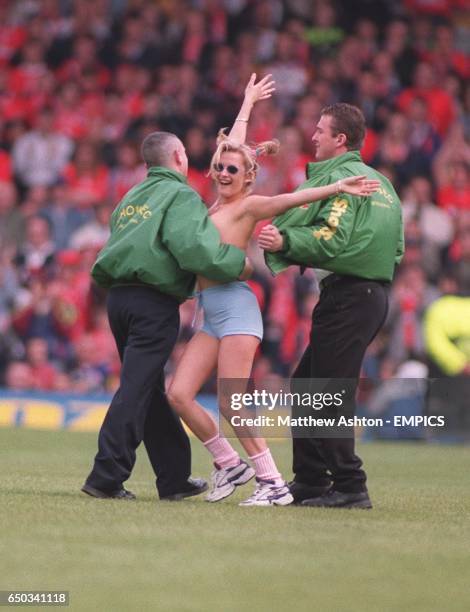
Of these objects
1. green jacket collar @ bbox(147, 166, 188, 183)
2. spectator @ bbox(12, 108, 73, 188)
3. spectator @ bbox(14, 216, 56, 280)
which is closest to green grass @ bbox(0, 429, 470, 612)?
green jacket collar @ bbox(147, 166, 188, 183)

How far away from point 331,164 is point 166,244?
1.08 metres

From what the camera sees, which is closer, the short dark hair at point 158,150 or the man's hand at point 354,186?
the man's hand at point 354,186

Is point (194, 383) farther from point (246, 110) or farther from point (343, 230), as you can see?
point (246, 110)

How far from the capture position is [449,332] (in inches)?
669

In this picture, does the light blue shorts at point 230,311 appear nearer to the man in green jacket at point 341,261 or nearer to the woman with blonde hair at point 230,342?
the woman with blonde hair at point 230,342

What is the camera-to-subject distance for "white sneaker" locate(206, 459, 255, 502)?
30.3 feet

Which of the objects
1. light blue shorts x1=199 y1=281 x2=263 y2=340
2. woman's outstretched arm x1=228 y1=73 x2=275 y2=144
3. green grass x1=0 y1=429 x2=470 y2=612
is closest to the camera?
green grass x1=0 y1=429 x2=470 y2=612

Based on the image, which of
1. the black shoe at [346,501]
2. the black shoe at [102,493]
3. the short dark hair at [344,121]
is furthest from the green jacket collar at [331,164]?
the black shoe at [102,493]

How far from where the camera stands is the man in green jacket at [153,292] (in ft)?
29.7

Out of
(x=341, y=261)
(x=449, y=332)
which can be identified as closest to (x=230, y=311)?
(x=341, y=261)

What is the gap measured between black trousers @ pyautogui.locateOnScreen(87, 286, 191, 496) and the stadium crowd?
7.58m

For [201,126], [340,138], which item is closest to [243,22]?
[201,126]

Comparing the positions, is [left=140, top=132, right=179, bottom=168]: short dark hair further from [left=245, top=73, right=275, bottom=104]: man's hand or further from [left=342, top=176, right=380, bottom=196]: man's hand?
[left=342, top=176, right=380, bottom=196]: man's hand

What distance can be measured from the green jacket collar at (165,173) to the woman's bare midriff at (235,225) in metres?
0.35
